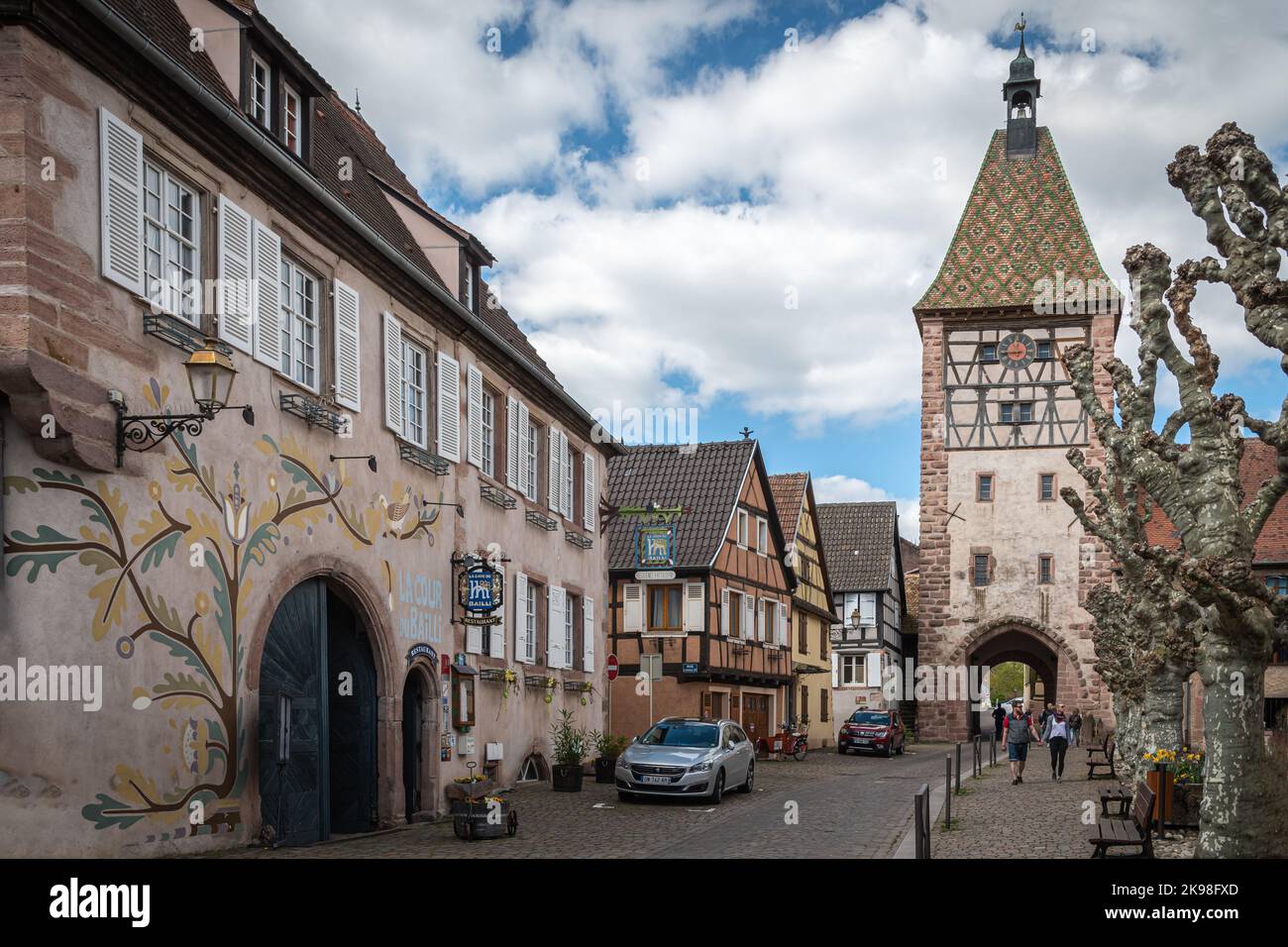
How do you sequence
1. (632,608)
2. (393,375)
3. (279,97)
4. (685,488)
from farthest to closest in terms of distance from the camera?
1. (685,488)
2. (632,608)
3. (393,375)
4. (279,97)

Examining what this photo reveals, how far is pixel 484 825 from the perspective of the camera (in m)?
15.8

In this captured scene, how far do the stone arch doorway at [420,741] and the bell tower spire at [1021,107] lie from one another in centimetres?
4481

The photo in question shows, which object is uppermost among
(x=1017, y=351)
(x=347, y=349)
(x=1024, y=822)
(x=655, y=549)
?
(x=1017, y=351)

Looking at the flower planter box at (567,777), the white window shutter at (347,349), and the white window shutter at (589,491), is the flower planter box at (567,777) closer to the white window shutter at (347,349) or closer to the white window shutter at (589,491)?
the white window shutter at (589,491)

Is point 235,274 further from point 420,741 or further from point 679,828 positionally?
point 679,828

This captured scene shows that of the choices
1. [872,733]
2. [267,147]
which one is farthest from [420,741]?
[872,733]

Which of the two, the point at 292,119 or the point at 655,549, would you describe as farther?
the point at 655,549

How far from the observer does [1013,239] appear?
54969 millimetres

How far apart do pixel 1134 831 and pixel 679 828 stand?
21.2ft

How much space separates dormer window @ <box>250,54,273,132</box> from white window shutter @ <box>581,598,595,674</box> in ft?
44.9

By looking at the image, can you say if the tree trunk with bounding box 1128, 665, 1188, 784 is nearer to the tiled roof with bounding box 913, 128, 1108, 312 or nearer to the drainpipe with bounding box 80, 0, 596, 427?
the drainpipe with bounding box 80, 0, 596, 427
